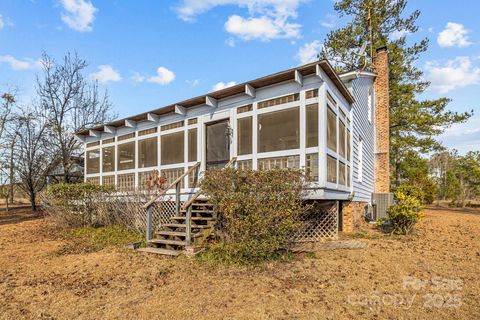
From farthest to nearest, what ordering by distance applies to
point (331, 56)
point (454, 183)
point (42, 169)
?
point (454, 183)
point (331, 56)
point (42, 169)

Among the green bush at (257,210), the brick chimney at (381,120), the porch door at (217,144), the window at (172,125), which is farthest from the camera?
the brick chimney at (381,120)

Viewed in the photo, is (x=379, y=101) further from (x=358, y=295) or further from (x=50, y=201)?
(x=50, y=201)

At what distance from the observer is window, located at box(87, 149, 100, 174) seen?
12320 millimetres

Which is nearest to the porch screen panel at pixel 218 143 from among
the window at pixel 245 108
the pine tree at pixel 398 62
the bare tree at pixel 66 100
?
the window at pixel 245 108

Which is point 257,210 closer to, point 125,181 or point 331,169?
point 331,169

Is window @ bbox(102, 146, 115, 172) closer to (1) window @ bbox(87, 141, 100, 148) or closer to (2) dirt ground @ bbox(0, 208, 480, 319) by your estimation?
(1) window @ bbox(87, 141, 100, 148)

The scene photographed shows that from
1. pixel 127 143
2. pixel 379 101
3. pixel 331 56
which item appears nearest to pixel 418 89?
pixel 331 56

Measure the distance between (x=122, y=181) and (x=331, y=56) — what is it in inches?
674

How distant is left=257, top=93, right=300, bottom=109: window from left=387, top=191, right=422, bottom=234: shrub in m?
4.58

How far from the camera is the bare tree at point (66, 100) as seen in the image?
55.4ft

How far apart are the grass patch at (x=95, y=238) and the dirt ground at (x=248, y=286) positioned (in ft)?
1.91

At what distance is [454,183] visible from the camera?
82.0ft

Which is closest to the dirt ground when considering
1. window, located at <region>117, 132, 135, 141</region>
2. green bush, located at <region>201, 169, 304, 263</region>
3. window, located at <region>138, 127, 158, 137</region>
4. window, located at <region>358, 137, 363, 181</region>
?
green bush, located at <region>201, 169, 304, 263</region>

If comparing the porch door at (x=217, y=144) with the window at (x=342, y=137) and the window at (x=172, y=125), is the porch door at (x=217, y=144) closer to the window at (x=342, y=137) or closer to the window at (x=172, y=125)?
the window at (x=172, y=125)
